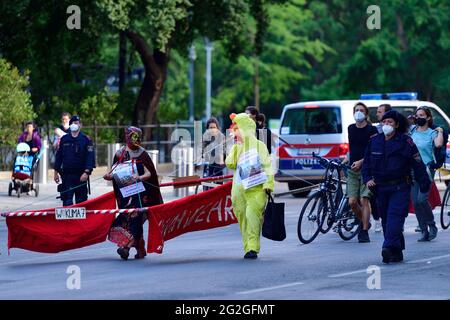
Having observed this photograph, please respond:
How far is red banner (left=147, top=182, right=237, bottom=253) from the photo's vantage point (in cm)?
1525

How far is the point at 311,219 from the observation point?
17.5m

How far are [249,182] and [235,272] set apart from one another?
168 centimetres

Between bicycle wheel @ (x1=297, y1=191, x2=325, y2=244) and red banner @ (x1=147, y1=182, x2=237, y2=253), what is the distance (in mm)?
1543

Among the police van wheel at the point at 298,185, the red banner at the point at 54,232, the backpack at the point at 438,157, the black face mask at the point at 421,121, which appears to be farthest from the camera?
the police van wheel at the point at 298,185

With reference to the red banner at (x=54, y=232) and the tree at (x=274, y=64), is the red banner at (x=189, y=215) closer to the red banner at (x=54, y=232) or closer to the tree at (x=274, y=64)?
the red banner at (x=54, y=232)

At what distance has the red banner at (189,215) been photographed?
1525 centimetres

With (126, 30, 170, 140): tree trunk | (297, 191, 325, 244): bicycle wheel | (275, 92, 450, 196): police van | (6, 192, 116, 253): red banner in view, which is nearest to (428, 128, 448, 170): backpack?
(297, 191, 325, 244): bicycle wheel

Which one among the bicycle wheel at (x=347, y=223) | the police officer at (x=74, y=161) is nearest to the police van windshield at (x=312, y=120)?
the police officer at (x=74, y=161)

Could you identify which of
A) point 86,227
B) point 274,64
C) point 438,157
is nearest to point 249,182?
point 86,227

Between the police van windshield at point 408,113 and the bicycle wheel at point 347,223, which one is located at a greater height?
the police van windshield at point 408,113

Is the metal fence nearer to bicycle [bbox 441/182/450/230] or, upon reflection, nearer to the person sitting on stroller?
the person sitting on stroller

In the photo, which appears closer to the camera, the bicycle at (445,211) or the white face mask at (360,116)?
the white face mask at (360,116)
